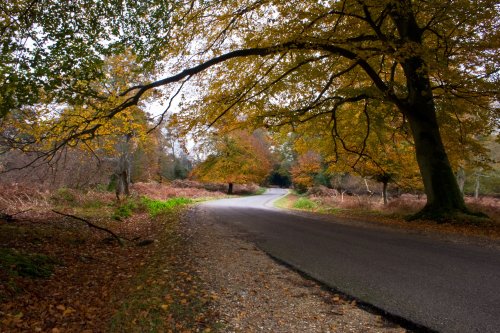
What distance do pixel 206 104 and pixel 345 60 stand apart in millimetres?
6158

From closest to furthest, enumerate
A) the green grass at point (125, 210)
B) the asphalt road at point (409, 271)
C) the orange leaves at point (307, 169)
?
the asphalt road at point (409, 271)
the green grass at point (125, 210)
the orange leaves at point (307, 169)

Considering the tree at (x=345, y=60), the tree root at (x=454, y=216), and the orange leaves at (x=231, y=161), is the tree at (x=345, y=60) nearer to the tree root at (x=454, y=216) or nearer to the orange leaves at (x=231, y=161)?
the tree root at (x=454, y=216)

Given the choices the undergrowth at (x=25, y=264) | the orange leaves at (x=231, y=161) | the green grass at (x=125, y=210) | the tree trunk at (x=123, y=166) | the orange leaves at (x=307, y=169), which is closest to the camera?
the undergrowth at (x=25, y=264)

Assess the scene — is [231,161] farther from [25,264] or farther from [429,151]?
[25,264]

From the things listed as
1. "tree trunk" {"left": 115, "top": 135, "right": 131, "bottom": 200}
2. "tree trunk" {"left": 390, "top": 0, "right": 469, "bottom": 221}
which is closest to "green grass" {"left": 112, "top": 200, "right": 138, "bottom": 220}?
"tree trunk" {"left": 115, "top": 135, "right": 131, "bottom": 200}

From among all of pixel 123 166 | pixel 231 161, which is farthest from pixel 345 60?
pixel 231 161

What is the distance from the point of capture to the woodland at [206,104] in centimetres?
627

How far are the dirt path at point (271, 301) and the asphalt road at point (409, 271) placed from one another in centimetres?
34

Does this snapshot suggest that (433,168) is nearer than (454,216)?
No

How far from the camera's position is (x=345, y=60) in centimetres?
1391

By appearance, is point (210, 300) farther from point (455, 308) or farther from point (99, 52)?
point (99, 52)

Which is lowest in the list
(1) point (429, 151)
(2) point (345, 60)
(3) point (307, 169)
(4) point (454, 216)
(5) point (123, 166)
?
(4) point (454, 216)

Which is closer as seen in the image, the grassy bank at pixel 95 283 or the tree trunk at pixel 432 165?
the grassy bank at pixel 95 283

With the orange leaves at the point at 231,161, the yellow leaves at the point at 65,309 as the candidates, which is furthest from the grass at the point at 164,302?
the orange leaves at the point at 231,161
